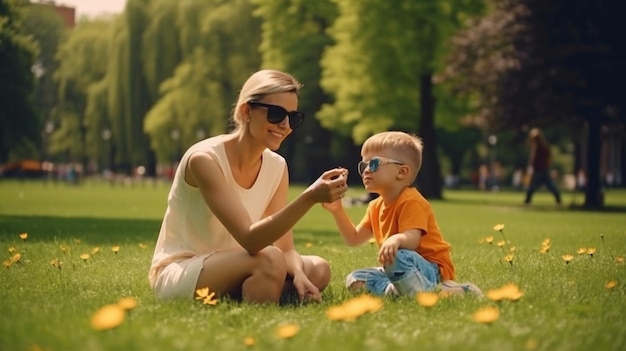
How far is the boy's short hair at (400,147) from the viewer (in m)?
5.73

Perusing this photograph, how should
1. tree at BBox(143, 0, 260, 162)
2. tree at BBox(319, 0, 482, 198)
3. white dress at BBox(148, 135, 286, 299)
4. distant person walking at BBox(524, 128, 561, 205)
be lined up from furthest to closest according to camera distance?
1. tree at BBox(143, 0, 260, 162)
2. tree at BBox(319, 0, 482, 198)
3. distant person walking at BBox(524, 128, 561, 205)
4. white dress at BBox(148, 135, 286, 299)

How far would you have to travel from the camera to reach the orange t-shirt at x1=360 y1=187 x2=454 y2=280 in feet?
18.6

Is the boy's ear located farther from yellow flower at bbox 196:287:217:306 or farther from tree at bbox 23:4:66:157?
tree at bbox 23:4:66:157

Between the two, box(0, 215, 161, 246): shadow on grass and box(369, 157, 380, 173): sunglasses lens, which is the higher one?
box(369, 157, 380, 173): sunglasses lens

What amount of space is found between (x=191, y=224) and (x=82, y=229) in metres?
8.59

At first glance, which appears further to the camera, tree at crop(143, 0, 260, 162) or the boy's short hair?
tree at crop(143, 0, 260, 162)

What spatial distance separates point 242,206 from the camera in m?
5.24

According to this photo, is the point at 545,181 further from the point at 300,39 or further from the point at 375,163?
the point at 300,39

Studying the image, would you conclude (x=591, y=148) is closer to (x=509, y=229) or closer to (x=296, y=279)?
(x=509, y=229)

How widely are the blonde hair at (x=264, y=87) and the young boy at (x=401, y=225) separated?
70cm

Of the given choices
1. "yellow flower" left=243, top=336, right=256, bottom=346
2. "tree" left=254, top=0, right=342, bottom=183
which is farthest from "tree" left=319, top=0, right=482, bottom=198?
"yellow flower" left=243, top=336, right=256, bottom=346

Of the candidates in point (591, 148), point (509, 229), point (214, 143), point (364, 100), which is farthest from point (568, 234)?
point (364, 100)

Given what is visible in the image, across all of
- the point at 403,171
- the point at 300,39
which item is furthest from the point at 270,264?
the point at 300,39

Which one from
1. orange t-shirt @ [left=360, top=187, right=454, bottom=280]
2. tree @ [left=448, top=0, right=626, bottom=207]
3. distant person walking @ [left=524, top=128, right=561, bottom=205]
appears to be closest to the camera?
orange t-shirt @ [left=360, top=187, right=454, bottom=280]
